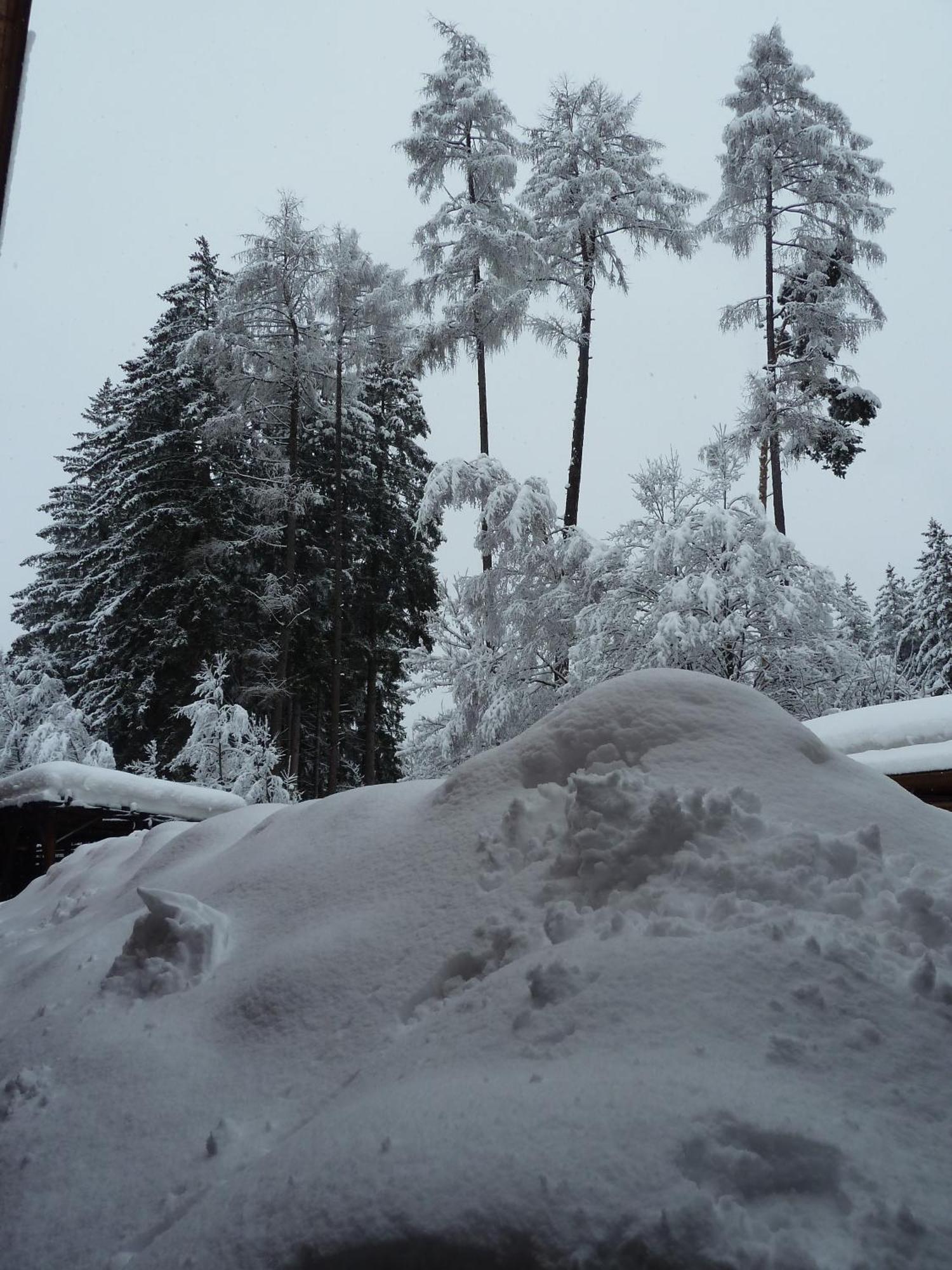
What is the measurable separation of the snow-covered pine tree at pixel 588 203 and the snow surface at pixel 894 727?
9.30 meters

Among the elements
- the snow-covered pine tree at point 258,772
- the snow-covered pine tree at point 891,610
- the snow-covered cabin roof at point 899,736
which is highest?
the snow-covered pine tree at point 891,610

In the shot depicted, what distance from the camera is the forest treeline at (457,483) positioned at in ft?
32.0

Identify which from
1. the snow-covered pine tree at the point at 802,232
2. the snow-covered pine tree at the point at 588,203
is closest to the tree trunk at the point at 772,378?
the snow-covered pine tree at the point at 802,232

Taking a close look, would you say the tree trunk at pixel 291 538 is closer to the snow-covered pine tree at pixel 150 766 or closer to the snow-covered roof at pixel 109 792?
the snow-covered pine tree at pixel 150 766

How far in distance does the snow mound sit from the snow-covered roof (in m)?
6.37

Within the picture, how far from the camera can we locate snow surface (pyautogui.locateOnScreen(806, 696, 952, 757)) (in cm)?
488

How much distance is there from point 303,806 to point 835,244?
15.1m

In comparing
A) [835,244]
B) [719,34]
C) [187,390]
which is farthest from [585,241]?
[719,34]

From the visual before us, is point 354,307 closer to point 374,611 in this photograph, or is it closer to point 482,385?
point 482,385

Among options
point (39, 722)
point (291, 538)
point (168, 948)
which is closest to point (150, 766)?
point (291, 538)

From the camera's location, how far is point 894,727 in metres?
5.02

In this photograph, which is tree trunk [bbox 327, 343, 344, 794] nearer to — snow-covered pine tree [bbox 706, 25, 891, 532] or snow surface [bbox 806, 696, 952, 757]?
snow-covered pine tree [bbox 706, 25, 891, 532]

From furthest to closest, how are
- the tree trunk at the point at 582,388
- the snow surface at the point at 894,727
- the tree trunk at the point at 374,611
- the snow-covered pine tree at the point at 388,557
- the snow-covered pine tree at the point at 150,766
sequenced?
the snow-covered pine tree at the point at 388,557 → the tree trunk at the point at 374,611 → the snow-covered pine tree at the point at 150,766 → the tree trunk at the point at 582,388 → the snow surface at the point at 894,727

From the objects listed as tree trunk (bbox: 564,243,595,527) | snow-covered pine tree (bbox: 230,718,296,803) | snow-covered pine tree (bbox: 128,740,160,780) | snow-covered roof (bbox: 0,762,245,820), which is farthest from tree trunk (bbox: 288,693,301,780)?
snow-covered roof (bbox: 0,762,245,820)
